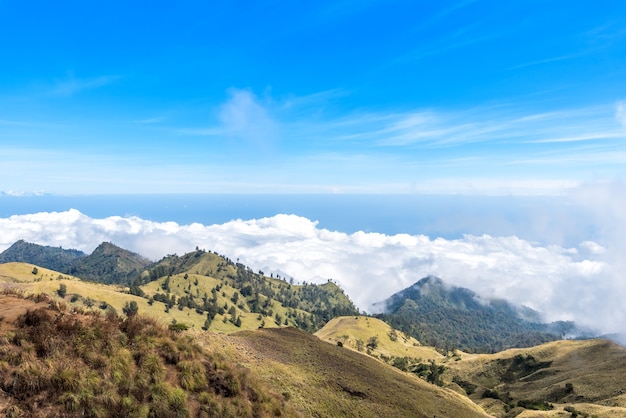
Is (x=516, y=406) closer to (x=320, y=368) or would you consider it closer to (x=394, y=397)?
(x=394, y=397)

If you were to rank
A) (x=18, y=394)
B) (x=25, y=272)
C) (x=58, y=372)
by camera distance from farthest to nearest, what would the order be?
1. (x=25, y=272)
2. (x=58, y=372)
3. (x=18, y=394)

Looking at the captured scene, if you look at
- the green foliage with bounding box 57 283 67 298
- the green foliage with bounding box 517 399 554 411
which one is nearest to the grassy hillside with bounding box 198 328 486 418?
the green foliage with bounding box 517 399 554 411

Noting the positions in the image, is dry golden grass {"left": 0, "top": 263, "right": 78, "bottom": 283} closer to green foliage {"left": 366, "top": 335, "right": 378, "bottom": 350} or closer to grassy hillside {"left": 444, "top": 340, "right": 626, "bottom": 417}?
green foliage {"left": 366, "top": 335, "right": 378, "bottom": 350}

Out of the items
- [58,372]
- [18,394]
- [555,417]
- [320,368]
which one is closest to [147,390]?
[58,372]

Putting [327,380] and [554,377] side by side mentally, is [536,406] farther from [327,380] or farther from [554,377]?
[327,380]

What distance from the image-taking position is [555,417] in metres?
57.9

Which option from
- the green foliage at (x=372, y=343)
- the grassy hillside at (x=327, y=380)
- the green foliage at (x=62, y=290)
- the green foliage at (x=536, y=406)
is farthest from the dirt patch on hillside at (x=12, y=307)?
the green foliage at (x=372, y=343)

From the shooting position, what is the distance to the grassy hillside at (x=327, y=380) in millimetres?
33406

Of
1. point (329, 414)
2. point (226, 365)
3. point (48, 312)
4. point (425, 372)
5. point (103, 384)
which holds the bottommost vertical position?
point (425, 372)

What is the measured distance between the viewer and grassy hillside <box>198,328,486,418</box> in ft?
110

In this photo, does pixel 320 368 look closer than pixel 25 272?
Yes

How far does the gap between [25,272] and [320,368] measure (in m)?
219

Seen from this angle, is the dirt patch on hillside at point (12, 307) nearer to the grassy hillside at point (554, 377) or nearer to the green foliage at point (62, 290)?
the grassy hillside at point (554, 377)

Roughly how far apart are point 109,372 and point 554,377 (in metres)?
125
